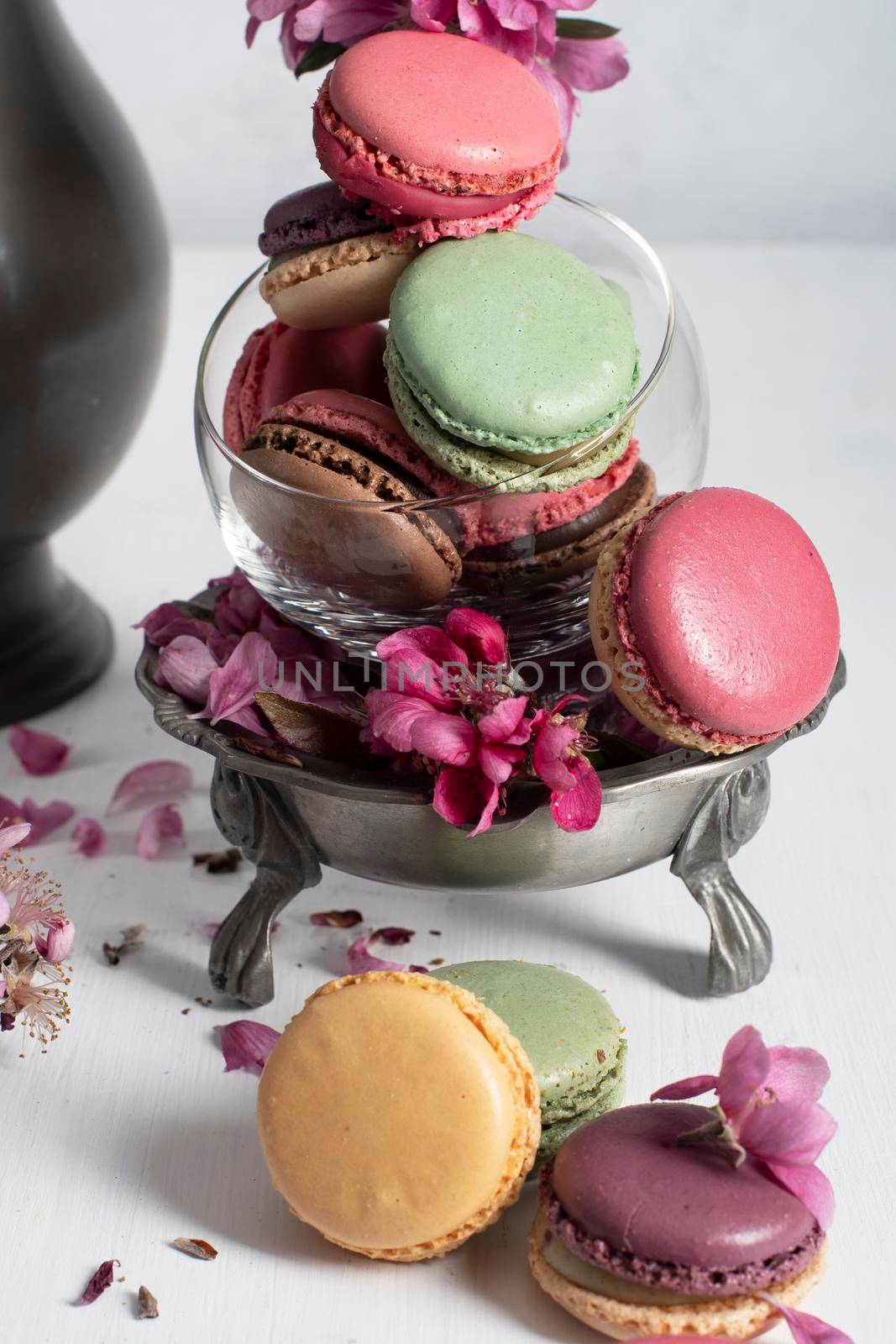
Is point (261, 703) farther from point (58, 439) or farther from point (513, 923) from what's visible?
point (58, 439)

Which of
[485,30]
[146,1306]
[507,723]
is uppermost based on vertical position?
[485,30]

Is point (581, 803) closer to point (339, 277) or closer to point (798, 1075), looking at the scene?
point (798, 1075)

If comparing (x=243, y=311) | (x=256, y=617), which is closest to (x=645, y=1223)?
(x=256, y=617)

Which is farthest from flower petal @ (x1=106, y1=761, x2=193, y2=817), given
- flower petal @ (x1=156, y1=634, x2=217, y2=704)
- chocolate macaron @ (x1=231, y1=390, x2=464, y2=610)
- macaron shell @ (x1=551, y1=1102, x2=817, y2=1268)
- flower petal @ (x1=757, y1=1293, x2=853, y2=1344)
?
flower petal @ (x1=757, y1=1293, x2=853, y2=1344)

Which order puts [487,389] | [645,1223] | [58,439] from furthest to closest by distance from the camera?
[58,439]
[487,389]
[645,1223]

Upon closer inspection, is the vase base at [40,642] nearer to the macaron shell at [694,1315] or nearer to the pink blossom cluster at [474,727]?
the pink blossom cluster at [474,727]

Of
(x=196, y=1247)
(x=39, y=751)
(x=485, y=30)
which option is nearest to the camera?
(x=196, y=1247)

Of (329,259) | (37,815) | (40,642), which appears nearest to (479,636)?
(329,259)

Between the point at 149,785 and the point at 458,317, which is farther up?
the point at 458,317
